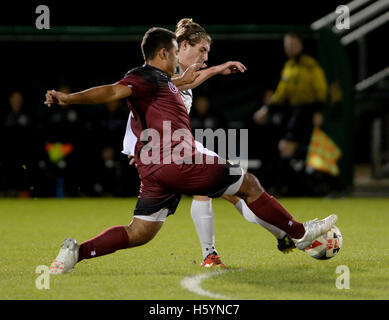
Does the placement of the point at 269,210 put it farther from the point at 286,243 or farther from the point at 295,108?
the point at 295,108

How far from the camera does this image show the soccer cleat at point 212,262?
5.85 m

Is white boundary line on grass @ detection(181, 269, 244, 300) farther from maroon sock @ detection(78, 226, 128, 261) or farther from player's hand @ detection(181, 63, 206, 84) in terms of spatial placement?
player's hand @ detection(181, 63, 206, 84)

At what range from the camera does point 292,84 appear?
40.5 ft

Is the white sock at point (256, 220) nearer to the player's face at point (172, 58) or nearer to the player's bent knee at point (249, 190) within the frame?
the player's bent knee at point (249, 190)

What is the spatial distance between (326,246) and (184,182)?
49.9 inches

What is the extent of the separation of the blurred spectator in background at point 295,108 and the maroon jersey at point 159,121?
6.55 m

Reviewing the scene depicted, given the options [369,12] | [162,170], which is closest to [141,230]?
[162,170]

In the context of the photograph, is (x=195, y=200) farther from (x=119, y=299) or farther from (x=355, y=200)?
(x=355, y=200)

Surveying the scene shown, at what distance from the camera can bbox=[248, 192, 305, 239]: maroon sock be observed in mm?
5539

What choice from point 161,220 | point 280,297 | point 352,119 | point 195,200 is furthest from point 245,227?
point 352,119

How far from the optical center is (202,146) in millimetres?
5922

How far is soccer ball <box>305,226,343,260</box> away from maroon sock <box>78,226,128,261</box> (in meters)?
1.37

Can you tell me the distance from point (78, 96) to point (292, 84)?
25.3 feet
